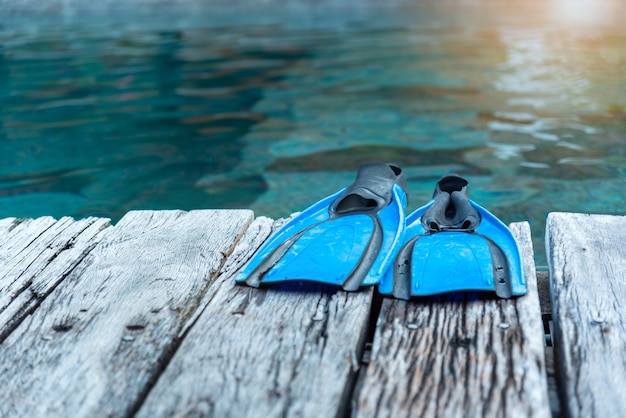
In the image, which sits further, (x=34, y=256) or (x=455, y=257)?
(x=34, y=256)

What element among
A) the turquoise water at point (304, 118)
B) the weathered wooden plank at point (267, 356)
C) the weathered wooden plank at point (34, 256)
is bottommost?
the weathered wooden plank at point (267, 356)

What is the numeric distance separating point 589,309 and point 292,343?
0.79 metres

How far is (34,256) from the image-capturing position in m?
2.55

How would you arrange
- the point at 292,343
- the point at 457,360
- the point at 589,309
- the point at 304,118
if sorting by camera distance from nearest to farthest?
the point at 457,360
the point at 292,343
the point at 589,309
the point at 304,118

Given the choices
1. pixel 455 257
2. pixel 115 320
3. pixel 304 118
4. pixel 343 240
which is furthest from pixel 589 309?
pixel 304 118

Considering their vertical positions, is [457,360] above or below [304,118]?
below

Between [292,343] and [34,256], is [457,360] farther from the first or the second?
[34,256]

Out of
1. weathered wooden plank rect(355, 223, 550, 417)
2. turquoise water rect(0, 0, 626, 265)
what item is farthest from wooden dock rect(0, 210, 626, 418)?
turquoise water rect(0, 0, 626, 265)

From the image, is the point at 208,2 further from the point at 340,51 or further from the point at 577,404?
the point at 577,404

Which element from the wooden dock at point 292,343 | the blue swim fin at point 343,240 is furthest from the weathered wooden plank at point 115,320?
the blue swim fin at point 343,240

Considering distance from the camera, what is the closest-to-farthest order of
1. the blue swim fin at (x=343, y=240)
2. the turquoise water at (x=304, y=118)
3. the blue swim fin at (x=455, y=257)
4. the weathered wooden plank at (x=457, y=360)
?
the weathered wooden plank at (x=457, y=360) → the blue swim fin at (x=455, y=257) → the blue swim fin at (x=343, y=240) → the turquoise water at (x=304, y=118)

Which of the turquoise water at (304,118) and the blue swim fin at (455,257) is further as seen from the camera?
the turquoise water at (304,118)

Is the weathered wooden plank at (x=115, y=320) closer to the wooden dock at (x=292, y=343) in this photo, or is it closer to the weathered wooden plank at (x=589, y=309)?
the wooden dock at (x=292, y=343)

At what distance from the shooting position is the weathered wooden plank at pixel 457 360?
5.09 feet
